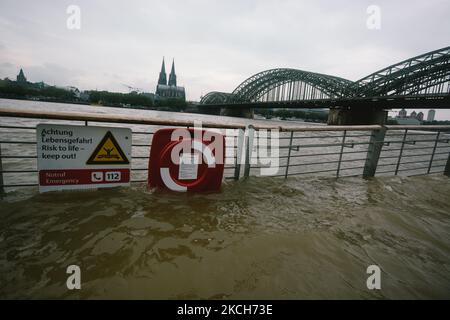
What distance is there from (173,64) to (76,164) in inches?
6490

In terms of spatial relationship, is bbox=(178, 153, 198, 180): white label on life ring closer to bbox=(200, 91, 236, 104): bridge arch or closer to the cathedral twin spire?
bbox=(200, 91, 236, 104): bridge arch

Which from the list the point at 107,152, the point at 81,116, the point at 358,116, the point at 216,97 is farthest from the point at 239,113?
the point at 81,116

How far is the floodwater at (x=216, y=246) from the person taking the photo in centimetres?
161

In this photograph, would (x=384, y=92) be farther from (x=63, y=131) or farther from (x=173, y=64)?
(x=173, y=64)

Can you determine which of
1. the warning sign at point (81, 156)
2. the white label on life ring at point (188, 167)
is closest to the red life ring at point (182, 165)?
the white label on life ring at point (188, 167)

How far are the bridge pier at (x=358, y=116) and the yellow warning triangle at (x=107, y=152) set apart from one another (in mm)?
51213

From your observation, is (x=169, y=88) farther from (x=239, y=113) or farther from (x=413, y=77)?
(x=413, y=77)

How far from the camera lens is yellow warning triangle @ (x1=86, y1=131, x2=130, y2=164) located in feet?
9.59

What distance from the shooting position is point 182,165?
10.5ft

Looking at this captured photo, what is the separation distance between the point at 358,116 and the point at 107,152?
2064 inches

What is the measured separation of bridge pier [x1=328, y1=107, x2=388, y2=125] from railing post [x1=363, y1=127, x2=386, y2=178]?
4728cm

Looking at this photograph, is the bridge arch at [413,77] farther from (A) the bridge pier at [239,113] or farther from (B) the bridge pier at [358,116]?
(A) the bridge pier at [239,113]

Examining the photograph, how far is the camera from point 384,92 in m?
46.5

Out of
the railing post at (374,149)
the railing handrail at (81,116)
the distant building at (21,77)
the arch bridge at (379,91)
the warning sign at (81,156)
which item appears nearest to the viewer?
the railing handrail at (81,116)
